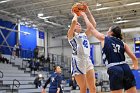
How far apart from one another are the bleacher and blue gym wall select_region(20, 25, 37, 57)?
3.14 metres

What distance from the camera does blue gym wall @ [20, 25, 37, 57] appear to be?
961 inches

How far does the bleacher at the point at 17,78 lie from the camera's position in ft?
50.4

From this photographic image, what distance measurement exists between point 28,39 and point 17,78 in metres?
7.89

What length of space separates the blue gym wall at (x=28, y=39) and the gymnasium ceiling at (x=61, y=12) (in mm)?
716

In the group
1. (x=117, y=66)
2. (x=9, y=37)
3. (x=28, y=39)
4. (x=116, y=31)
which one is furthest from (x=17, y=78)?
(x=117, y=66)

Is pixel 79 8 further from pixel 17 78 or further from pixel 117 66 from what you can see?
pixel 17 78

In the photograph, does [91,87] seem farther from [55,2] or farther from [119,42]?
[55,2]

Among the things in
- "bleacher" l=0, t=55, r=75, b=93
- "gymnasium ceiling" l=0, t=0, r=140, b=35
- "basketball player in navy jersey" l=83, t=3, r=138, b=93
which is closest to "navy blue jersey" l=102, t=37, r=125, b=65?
"basketball player in navy jersey" l=83, t=3, r=138, b=93

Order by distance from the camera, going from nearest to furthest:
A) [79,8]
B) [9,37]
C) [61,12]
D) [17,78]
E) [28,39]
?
[79,8] < [17,78] < [61,12] < [9,37] < [28,39]

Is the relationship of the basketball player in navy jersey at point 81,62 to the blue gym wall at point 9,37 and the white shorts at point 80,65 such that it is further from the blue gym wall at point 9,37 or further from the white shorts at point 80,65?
the blue gym wall at point 9,37

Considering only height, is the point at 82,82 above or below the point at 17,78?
above

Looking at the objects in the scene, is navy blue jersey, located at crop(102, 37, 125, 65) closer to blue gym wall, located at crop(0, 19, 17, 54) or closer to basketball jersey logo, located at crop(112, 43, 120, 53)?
basketball jersey logo, located at crop(112, 43, 120, 53)

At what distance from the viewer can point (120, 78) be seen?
12.0 feet

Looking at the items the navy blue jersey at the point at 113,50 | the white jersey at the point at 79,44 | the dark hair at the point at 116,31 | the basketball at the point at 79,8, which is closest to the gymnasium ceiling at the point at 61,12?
the white jersey at the point at 79,44
